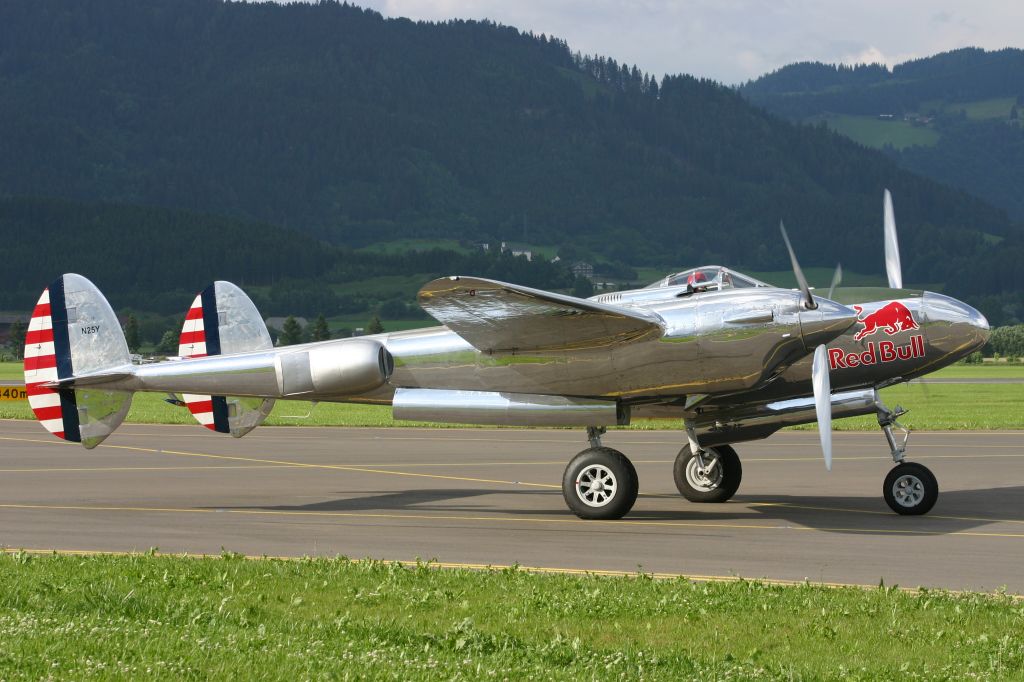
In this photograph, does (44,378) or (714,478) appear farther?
(44,378)

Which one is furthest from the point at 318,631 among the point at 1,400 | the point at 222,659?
the point at 1,400

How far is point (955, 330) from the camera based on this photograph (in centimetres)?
1702

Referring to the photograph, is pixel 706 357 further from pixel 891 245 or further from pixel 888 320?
pixel 891 245

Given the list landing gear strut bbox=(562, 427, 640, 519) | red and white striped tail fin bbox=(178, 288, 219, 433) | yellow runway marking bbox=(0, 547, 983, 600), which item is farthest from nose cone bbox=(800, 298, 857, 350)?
red and white striped tail fin bbox=(178, 288, 219, 433)

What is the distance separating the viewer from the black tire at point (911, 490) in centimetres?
1692

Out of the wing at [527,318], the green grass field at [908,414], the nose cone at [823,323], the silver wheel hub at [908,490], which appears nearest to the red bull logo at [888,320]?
the nose cone at [823,323]

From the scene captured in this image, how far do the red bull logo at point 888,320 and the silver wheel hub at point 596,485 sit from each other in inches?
157

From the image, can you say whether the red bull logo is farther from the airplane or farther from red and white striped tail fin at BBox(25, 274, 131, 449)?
red and white striped tail fin at BBox(25, 274, 131, 449)

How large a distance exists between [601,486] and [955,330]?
529 centimetres

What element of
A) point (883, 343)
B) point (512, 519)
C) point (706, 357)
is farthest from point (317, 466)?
point (883, 343)

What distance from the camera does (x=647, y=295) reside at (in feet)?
56.8

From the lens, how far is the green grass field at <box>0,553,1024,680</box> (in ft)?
27.5

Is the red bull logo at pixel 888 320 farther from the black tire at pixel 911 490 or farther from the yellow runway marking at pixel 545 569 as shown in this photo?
the yellow runway marking at pixel 545 569

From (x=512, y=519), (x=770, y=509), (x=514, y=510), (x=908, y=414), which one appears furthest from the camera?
(x=908, y=414)
